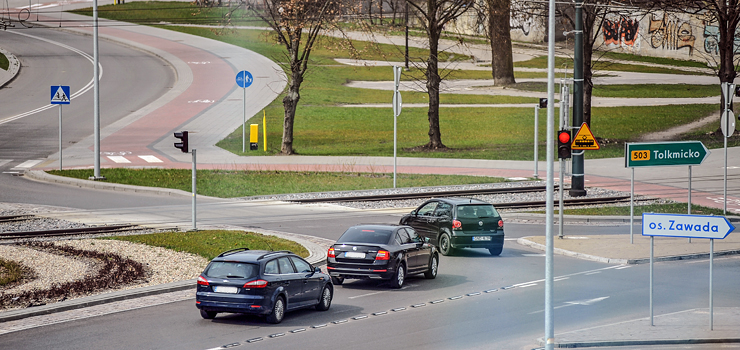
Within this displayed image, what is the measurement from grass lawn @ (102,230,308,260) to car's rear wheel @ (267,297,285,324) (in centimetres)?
503

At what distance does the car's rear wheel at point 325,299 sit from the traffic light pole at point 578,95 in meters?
15.3

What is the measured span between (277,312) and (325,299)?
52.6 inches

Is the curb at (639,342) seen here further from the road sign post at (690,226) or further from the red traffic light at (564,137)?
the red traffic light at (564,137)

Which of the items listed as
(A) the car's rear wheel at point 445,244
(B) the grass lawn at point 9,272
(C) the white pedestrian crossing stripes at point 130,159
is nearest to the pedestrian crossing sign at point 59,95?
(C) the white pedestrian crossing stripes at point 130,159

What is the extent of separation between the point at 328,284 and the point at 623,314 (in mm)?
5002

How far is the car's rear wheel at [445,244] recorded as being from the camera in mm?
20219

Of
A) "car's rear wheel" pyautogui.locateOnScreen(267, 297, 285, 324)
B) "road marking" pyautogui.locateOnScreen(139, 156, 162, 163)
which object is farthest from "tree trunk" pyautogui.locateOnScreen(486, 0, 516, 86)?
"car's rear wheel" pyautogui.locateOnScreen(267, 297, 285, 324)

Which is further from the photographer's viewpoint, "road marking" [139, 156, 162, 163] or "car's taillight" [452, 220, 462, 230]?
"road marking" [139, 156, 162, 163]

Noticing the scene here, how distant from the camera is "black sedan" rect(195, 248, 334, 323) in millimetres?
12961

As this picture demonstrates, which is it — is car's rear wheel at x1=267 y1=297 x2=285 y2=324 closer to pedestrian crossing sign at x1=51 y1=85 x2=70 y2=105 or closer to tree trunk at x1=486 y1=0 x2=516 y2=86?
pedestrian crossing sign at x1=51 y1=85 x2=70 y2=105

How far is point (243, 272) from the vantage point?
13234mm

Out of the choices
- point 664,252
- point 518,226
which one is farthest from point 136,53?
point 664,252

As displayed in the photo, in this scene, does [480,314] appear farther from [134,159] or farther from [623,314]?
[134,159]

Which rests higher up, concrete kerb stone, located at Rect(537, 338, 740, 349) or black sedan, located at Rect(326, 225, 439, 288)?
black sedan, located at Rect(326, 225, 439, 288)
